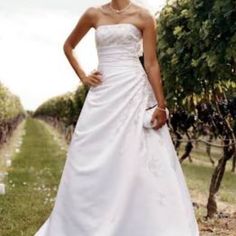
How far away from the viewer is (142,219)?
4848 millimetres

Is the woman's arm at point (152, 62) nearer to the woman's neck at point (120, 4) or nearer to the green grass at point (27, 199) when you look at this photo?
the woman's neck at point (120, 4)

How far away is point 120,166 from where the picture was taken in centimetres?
491

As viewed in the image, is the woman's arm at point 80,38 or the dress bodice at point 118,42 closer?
the dress bodice at point 118,42

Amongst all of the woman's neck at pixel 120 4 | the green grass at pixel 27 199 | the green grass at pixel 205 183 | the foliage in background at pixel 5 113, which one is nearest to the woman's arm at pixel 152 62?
the woman's neck at pixel 120 4

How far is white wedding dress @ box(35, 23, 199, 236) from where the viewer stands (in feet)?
15.9

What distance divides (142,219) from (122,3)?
1459 mm

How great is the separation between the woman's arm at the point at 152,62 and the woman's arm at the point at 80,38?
0.36 m

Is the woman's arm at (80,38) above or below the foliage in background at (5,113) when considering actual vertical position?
above

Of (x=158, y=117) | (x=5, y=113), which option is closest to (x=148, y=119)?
(x=158, y=117)

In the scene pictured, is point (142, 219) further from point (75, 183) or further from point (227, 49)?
point (227, 49)

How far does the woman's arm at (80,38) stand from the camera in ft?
16.5

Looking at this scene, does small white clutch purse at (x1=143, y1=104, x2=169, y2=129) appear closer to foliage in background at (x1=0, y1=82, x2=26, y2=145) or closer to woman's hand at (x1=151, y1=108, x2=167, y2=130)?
woman's hand at (x1=151, y1=108, x2=167, y2=130)

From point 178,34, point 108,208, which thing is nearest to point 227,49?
point 178,34

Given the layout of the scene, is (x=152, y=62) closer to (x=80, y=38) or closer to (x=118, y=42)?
(x=118, y=42)
